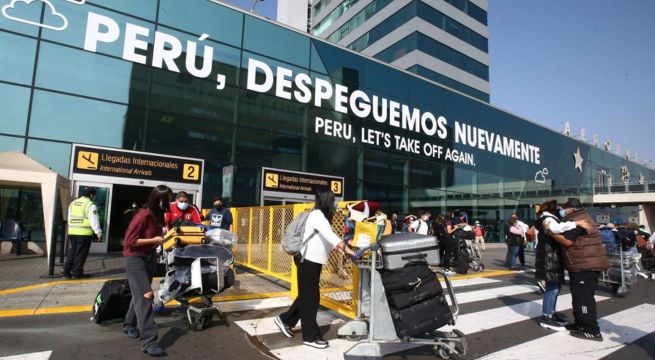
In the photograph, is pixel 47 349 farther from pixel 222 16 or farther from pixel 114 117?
pixel 222 16

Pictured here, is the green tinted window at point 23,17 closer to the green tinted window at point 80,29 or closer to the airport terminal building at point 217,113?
the airport terminal building at point 217,113

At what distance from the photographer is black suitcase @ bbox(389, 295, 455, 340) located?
11.2ft

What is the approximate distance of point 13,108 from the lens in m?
11.5

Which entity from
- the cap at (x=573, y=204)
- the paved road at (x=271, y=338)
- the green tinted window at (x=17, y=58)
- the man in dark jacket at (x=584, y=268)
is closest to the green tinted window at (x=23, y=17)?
the green tinted window at (x=17, y=58)

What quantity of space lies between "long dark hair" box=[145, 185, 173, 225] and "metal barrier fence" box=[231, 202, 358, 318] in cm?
244

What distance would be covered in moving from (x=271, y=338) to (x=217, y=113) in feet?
A: 39.3

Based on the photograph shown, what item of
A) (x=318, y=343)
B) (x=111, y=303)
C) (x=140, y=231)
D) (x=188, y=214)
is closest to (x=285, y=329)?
(x=318, y=343)

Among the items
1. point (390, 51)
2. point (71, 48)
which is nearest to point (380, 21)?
point (390, 51)

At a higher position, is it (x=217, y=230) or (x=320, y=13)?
(x=320, y=13)

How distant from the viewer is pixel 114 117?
12906 millimetres

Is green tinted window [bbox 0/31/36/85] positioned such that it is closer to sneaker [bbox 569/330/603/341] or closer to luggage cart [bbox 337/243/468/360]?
luggage cart [bbox 337/243/468/360]

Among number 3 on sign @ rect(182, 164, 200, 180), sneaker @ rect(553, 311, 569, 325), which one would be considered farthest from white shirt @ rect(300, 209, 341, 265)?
number 3 on sign @ rect(182, 164, 200, 180)

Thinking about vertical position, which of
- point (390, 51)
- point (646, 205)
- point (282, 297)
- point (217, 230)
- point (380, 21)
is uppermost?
point (380, 21)

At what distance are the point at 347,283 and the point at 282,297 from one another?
1.51 m
